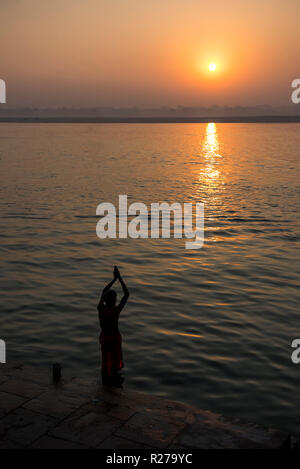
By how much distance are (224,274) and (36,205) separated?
2011cm

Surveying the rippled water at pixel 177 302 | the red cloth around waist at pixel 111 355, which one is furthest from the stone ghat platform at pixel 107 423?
the rippled water at pixel 177 302

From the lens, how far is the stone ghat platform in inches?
301

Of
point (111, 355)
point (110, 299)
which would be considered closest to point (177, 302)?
point (111, 355)

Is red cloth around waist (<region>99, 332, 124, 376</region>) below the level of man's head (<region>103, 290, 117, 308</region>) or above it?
below

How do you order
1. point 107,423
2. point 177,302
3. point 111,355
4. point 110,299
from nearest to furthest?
point 107,423 < point 110,299 < point 111,355 < point 177,302

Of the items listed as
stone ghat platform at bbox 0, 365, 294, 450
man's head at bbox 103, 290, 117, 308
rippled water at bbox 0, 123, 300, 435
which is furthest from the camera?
rippled water at bbox 0, 123, 300, 435

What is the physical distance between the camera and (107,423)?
26.8ft

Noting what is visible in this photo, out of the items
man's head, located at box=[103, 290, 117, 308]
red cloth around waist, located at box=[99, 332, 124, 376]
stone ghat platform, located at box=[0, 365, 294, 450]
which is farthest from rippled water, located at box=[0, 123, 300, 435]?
man's head, located at box=[103, 290, 117, 308]

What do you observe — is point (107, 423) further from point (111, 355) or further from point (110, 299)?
point (110, 299)

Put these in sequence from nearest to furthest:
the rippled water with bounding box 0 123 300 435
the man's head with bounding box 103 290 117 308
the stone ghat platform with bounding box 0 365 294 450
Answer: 1. the stone ghat platform with bounding box 0 365 294 450
2. the man's head with bounding box 103 290 117 308
3. the rippled water with bounding box 0 123 300 435

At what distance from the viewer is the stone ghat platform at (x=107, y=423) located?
7645 mm

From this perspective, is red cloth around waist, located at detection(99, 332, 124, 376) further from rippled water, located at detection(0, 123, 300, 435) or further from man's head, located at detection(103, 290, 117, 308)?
rippled water, located at detection(0, 123, 300, 435)

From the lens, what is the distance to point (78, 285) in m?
17.9
